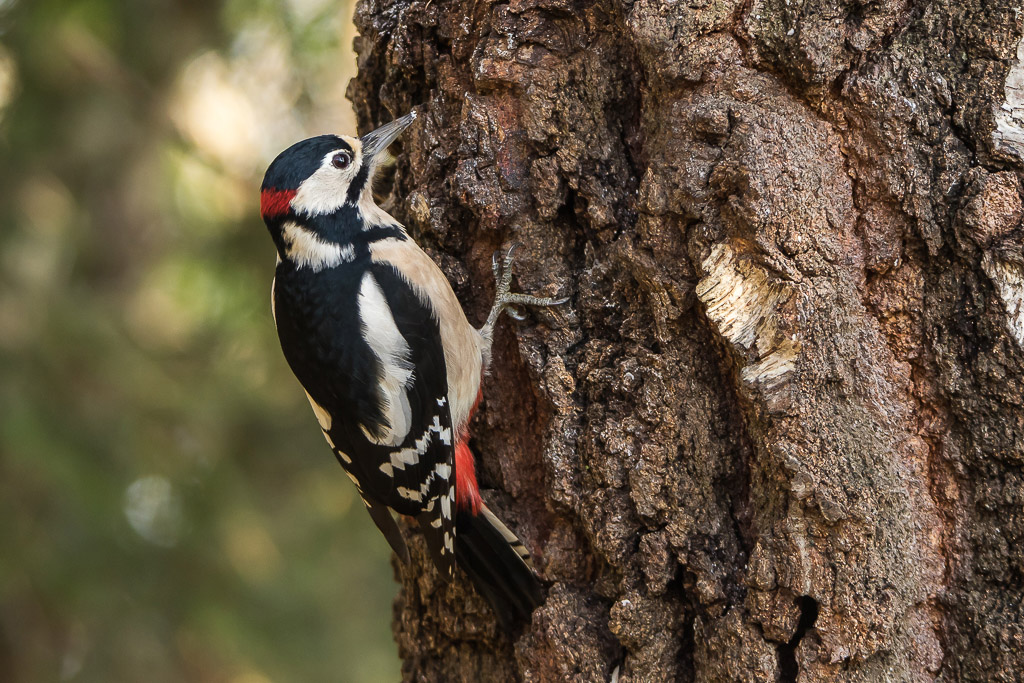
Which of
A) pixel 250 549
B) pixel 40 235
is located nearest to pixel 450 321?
pixel 250 549

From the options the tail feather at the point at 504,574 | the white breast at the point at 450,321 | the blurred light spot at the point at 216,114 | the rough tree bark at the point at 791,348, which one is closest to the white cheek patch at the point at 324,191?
the white breast at the point at 450,321

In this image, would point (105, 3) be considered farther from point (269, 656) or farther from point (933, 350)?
point (933, 350)

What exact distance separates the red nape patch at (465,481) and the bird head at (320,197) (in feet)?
2.27

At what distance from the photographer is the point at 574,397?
1.90 metres

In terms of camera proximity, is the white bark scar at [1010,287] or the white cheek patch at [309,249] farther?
the white cheek patch at [309,249]

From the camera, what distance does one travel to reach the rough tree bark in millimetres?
1582

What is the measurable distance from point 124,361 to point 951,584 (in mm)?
3041

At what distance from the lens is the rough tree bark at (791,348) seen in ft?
5.19

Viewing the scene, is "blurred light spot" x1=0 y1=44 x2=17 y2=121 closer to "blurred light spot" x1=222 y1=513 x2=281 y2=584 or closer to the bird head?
the bird head

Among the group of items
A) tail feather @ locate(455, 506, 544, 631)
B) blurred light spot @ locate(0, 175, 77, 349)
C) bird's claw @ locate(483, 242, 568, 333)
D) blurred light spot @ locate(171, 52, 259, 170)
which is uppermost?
blurred light spot @ locate(171, 52, 259, 170)

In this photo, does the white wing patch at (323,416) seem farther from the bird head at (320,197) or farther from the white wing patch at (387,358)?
the bird head at (320,197)

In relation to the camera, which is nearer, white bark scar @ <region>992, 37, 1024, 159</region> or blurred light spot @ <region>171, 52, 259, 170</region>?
white bark scar @ <region>992, 37, 1024, 159</region>

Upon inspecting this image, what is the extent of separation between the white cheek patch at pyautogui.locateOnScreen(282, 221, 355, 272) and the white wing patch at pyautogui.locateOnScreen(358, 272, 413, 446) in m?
0.15

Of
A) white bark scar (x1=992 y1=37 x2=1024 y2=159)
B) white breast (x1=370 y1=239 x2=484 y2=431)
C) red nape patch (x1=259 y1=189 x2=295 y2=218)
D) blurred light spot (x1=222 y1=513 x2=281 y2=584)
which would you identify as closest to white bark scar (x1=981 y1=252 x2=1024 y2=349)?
white bark scar (x1=992 y1=37 x2=1024 y2=159)
